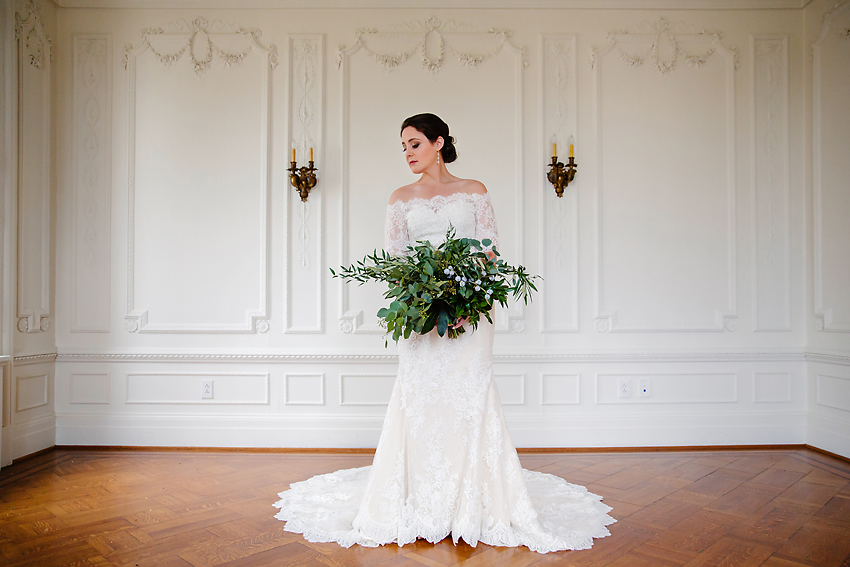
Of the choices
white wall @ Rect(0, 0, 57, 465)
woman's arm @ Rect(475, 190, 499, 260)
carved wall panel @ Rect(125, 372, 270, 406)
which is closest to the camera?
woman's arm @ Rect(475, 190, 499, 260)

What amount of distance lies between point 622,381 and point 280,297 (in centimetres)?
276

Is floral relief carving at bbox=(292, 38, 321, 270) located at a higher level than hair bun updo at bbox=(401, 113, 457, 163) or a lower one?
higher

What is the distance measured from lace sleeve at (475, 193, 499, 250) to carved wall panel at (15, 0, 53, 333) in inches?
135

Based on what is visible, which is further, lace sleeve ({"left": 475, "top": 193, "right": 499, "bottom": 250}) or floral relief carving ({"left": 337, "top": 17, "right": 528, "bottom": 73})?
floral relief carving ({"left": 337, "top": 17, "right": 528, "bottom": 73})

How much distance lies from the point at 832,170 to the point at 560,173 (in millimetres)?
2051

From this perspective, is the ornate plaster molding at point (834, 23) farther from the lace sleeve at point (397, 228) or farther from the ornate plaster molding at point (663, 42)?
the lace sleeve at point (397, 228)

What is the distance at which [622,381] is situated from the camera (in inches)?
172

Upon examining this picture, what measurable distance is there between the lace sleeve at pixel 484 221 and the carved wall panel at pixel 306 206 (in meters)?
1.93

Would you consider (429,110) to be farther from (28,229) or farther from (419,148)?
(28,229)

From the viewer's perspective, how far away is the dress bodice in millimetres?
2736

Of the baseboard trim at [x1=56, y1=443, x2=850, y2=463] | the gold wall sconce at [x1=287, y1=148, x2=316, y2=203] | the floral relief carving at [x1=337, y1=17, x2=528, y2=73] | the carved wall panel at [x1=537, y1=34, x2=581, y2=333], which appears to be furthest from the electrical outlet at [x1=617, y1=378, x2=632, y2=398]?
the gold wall sconce at [x1=287, y1=148, x2=316, y2=203]

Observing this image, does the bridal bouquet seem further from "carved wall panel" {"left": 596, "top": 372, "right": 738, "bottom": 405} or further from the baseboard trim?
"carved wall panel" {"left": 596, "top": 372, "right": 738, "bottom": 405}

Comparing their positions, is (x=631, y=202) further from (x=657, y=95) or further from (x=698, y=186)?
(x=657, y=95)

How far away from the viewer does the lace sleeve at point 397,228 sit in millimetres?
2834
